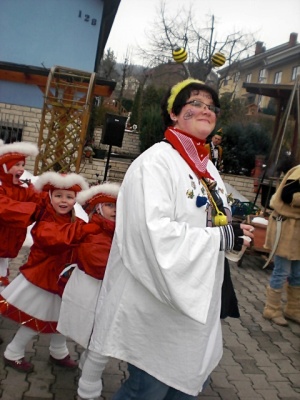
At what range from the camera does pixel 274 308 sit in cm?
498

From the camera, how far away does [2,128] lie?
42.0ft

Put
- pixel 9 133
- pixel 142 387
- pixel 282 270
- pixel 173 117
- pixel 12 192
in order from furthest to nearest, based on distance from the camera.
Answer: pixel 9 133 < pixel 282 270 < pixel 12 192 < pixel 173 117 < pixel 142 387

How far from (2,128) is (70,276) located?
10726 millimetres

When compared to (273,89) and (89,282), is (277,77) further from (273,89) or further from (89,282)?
(89,282)

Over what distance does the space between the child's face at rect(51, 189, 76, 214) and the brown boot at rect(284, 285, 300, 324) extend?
2.84 meters

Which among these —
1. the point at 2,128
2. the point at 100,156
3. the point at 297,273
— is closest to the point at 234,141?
the point at 100,156

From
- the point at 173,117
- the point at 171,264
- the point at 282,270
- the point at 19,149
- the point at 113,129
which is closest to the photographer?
the point at 171,264

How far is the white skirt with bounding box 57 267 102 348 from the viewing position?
2598 millimetres

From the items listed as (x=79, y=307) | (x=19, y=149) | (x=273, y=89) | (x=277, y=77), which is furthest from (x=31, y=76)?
(x=277, y=77)

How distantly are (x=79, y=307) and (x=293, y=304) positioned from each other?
3.05 m

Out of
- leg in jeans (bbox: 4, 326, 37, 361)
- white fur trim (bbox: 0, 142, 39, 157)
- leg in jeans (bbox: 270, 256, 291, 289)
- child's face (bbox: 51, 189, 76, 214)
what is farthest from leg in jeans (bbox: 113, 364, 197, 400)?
leg in jeans (bbox: 270, 256, 291, 289)

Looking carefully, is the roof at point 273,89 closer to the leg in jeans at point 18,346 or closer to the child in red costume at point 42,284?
the child in red costume at point 42,284

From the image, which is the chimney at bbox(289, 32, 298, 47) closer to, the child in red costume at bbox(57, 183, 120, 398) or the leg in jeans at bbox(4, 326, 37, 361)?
the child in red costume at bbox(57, 183, 120, 398)

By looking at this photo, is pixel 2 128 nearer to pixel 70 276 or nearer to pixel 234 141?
pixel 234 141
